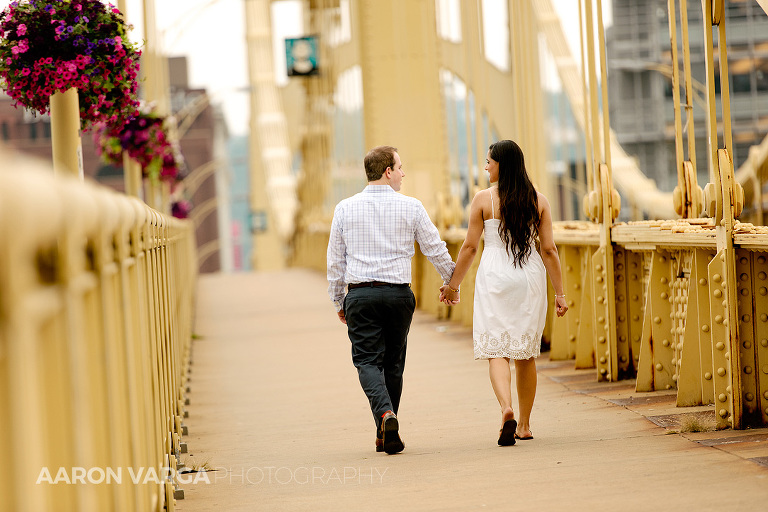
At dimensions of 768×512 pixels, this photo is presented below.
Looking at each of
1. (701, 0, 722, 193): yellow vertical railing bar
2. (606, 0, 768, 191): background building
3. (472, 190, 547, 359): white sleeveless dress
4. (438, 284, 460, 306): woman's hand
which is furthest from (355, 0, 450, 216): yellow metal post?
(606, 0, 768, 191): background building

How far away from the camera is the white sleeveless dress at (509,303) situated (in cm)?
564

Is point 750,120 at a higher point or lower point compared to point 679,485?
higher

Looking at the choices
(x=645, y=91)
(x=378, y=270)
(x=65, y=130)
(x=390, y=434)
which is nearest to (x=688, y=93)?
(x=378, y=270)

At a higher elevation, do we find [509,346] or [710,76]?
[710,76]

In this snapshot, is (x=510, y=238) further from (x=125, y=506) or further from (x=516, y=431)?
(x=125, y=506)

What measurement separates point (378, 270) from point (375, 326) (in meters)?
0.26

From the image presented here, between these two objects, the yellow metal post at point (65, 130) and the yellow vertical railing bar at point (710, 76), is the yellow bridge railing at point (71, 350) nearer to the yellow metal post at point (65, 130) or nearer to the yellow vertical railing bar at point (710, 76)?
the yellow vertical railing bar at point (710, 76)

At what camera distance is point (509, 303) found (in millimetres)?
5660

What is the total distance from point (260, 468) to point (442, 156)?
11.9 meters

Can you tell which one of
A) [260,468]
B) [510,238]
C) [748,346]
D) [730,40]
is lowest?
[260,468]

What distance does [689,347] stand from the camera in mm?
6242

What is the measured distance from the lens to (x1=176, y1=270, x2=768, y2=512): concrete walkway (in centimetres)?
434

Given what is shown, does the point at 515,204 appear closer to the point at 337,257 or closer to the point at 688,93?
the point at 337,257

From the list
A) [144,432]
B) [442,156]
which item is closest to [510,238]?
[144,432]
